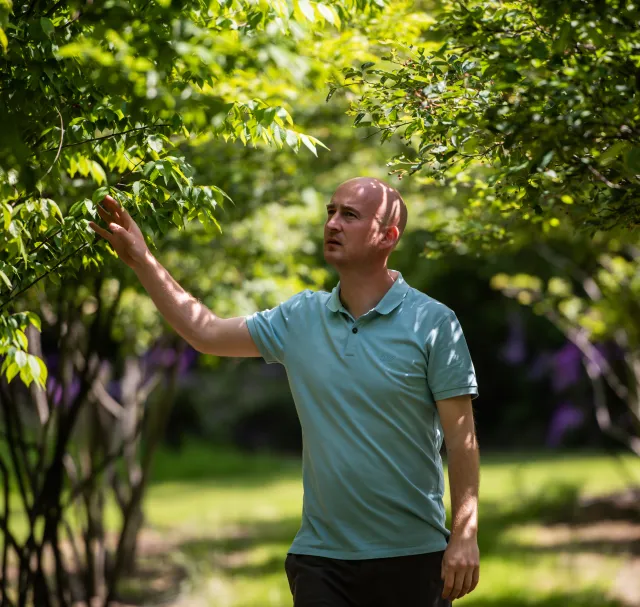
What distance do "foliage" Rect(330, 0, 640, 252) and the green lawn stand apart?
17.2ft

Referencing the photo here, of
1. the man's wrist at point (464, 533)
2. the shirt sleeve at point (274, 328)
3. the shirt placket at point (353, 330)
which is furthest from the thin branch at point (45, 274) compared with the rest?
the man's wrist at point (464, 533)

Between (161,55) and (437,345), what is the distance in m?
1.22

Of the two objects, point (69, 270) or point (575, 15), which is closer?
point (575, 15)

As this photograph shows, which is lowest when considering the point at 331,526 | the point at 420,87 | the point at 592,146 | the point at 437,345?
the point at 331,526

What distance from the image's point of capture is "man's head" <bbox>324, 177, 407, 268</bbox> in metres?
3.04

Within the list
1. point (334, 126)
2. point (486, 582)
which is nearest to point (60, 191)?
point (334, 126)

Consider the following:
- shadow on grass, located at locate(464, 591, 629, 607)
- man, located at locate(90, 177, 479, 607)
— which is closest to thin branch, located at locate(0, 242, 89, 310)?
man, located at locate(90, 177, 479, 607)

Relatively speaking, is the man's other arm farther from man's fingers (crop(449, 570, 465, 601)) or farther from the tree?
the tree

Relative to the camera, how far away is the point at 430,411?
117 inches

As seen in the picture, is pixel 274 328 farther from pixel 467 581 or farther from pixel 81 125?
pixel 467 581

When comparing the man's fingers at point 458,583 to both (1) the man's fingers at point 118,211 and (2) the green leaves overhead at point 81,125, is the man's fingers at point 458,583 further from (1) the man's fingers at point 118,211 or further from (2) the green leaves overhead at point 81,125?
(1) the man's fingers at point 118,211

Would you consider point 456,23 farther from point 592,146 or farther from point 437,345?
point 437,345

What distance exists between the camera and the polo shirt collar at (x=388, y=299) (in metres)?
3.05

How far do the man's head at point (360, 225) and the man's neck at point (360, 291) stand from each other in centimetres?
4
